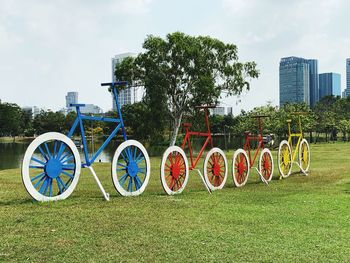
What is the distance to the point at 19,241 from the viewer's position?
16.6 ft

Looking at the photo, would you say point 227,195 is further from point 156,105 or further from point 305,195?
point 156,105

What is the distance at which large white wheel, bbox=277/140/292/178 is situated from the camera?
523 inches

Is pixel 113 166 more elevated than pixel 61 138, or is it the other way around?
pixel 61 138

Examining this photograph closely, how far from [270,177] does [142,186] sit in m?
5.09

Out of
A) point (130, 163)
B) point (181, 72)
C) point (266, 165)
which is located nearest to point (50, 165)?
point (130, 163)

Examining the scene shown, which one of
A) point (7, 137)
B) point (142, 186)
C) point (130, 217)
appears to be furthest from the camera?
point (7, 137)

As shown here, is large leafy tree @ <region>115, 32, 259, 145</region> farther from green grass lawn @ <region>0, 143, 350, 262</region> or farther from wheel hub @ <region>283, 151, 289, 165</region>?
green grass lawn @ <region>0, 143, 350, 262</region>

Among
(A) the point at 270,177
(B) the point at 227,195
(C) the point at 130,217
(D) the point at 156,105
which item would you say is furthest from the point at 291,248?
(D) the point at 156,105

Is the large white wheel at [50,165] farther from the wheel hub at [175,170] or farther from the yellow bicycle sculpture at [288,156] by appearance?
the yellow bicycle sculpture at [288,156]

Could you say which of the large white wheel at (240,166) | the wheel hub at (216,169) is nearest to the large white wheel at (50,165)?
the wheel hub at (216,169)

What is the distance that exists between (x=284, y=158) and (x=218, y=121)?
2091 inches

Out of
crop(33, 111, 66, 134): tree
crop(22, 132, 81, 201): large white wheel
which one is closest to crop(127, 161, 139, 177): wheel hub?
crop(22, 132, 81, 201): large white wheel

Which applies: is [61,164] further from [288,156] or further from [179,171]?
[288,156]

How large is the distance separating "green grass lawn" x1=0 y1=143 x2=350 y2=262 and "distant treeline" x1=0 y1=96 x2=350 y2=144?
11897 millimetres
